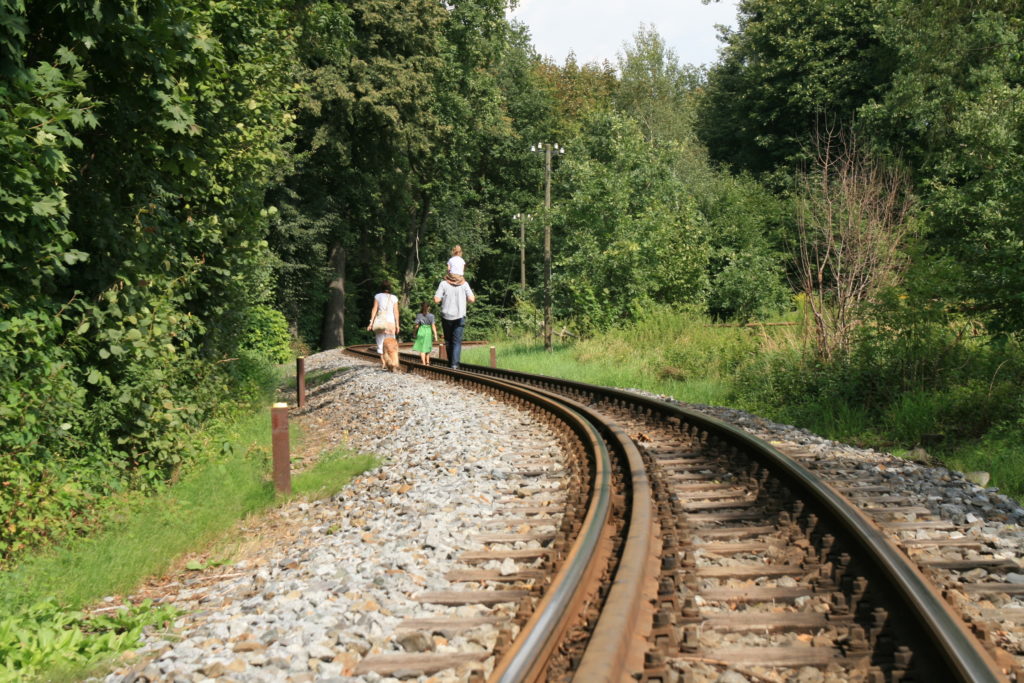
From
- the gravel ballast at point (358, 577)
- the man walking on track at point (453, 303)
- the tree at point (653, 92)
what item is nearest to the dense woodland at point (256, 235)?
the gravel ballast at point (358, 577)

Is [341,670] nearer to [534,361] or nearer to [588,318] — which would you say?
[534,361]

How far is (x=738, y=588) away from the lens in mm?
4160

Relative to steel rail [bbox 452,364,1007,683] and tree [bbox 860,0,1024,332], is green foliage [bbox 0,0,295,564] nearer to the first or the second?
steel rail [bbox 452,364,1007,683]

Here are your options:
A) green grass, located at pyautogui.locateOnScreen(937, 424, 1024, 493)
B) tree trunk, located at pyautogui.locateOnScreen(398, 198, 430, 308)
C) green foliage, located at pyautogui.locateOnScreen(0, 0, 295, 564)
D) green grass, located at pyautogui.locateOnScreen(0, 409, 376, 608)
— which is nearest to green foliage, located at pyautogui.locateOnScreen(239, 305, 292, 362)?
tree trunk, located at pyautogui.locateOnScreen(398, 198, 430, 308)

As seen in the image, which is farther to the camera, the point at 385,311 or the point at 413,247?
the point at 413,247

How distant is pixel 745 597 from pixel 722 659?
737 millimetres

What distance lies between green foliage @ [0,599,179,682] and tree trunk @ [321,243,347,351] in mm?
35060

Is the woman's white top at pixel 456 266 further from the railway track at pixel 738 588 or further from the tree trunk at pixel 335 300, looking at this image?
the tree trunk at pixel 335 300

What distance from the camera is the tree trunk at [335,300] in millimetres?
39969

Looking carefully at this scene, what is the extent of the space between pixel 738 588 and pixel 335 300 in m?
37.2

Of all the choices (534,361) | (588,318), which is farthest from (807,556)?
(588,318)

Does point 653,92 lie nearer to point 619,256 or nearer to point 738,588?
point 619,256

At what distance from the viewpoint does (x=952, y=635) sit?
3182 millimetres

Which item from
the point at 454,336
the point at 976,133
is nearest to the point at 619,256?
the point at 454,336
